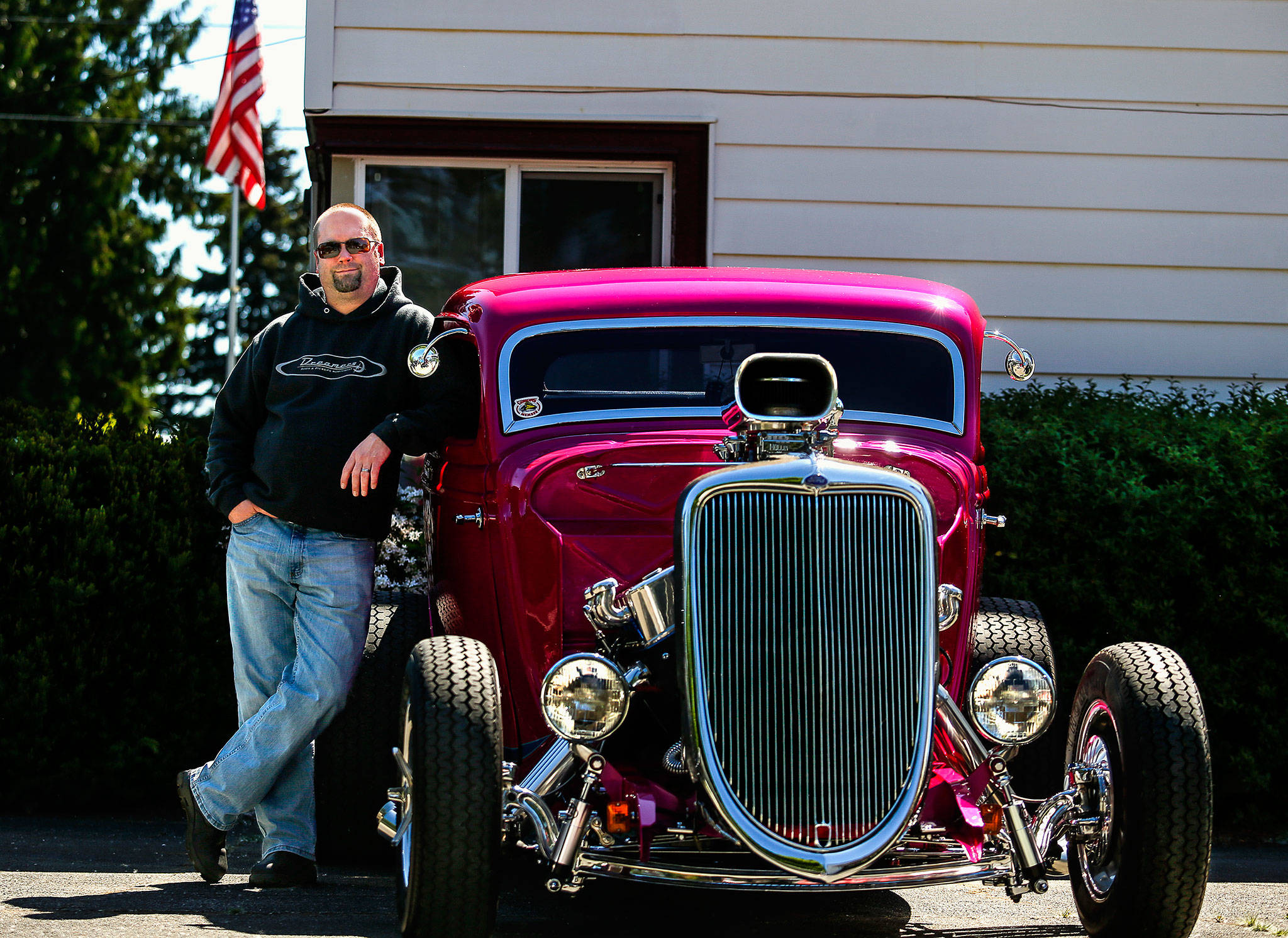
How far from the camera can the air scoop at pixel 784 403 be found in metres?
3.54

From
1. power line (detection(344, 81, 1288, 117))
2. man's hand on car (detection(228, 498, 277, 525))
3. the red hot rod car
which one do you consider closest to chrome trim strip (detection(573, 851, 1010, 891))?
the red hot rod car

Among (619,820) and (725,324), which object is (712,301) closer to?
(725,324)

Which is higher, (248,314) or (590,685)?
(248,314)

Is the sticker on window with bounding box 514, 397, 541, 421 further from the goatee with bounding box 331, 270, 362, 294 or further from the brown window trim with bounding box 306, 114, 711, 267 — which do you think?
the brown window trim with bounding box 306, 114, 711, 267

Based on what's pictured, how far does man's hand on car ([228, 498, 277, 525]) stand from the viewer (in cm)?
430

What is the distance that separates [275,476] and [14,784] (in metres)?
2.28

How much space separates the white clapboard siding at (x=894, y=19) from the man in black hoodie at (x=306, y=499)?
3.10 m

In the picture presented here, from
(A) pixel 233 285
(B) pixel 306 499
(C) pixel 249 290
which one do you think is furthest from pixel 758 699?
(C) pixel 249 290

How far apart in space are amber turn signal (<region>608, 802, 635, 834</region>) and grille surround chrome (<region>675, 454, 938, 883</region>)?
8.8 inches

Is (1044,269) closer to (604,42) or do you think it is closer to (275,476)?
(604,42)

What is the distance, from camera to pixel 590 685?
10.9 feet

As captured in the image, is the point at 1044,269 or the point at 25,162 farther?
the point at 25,162

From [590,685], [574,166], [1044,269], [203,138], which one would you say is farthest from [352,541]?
[203,138]

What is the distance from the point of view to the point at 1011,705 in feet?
11.5
